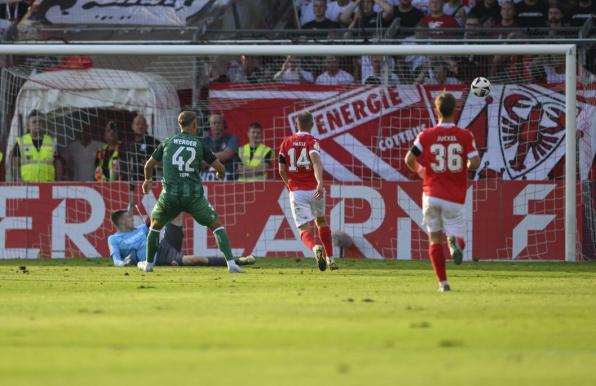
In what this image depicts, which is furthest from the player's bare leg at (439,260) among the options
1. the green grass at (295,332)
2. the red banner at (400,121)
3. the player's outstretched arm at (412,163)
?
the red banner at (400,121)

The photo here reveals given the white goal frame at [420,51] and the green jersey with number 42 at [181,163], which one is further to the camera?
the white goal frame at [420,51]

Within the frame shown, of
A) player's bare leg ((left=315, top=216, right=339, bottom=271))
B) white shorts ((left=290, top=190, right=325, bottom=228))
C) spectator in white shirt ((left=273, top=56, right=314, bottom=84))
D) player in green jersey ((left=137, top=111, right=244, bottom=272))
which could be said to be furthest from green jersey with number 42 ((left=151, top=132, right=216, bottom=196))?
spectator in white shirt ((left=273, top=56, right=314, bottom=84))

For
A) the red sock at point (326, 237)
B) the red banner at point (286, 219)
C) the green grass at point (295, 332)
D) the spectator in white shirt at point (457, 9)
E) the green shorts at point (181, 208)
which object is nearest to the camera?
the green grass at point (295, 332)

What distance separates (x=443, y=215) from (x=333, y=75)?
10.5 m

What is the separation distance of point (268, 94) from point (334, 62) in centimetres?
160

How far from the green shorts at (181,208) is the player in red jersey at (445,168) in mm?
3963

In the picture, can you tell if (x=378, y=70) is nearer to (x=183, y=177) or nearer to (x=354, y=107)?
(x=354, y=107)

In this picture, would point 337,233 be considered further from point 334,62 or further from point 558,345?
point 558,345

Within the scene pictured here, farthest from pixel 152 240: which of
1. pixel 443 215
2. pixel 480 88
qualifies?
Result: pixel 480 88

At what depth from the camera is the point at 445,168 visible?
1255 cm

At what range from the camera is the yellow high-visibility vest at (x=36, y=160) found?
21625 mm

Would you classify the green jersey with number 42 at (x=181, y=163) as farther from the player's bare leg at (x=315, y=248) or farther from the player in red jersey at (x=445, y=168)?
the player in red jersey at (x=445, y=168)

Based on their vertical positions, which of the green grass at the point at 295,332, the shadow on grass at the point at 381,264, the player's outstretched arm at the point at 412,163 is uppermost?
the player's outstretched arm at the point at 412,163

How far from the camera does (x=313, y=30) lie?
885 inches
